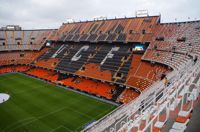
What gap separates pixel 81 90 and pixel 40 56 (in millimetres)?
28248

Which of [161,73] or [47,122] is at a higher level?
[161,73]

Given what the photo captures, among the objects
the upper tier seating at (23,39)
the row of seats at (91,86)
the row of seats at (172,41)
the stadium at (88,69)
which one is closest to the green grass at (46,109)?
the stadium at (88,69)

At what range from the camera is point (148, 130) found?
A: 18.2 ft

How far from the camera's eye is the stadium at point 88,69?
26.1 m

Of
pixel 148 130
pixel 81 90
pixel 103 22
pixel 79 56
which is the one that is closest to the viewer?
pixel 148 130

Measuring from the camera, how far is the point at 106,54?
1876 inches

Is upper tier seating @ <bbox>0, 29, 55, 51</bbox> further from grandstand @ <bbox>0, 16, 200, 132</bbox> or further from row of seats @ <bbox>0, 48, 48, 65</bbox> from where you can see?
row of seats @ <bbox>0, 48, 48, 65</bbox>

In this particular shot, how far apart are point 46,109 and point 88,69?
17.4 m

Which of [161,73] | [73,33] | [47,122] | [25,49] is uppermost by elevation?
[73,33]

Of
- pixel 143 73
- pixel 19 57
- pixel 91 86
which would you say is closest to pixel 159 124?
pixel 143 73

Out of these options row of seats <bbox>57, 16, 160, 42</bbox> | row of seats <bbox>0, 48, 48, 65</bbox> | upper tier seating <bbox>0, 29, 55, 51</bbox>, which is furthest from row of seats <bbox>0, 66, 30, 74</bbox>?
row of seats <bbox>57, 16, 160, 42</bbox>

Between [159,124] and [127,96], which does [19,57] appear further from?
[159,124]

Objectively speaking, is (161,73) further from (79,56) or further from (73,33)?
(73,33)

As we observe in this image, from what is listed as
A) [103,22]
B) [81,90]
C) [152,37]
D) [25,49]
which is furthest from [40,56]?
[152,37]
